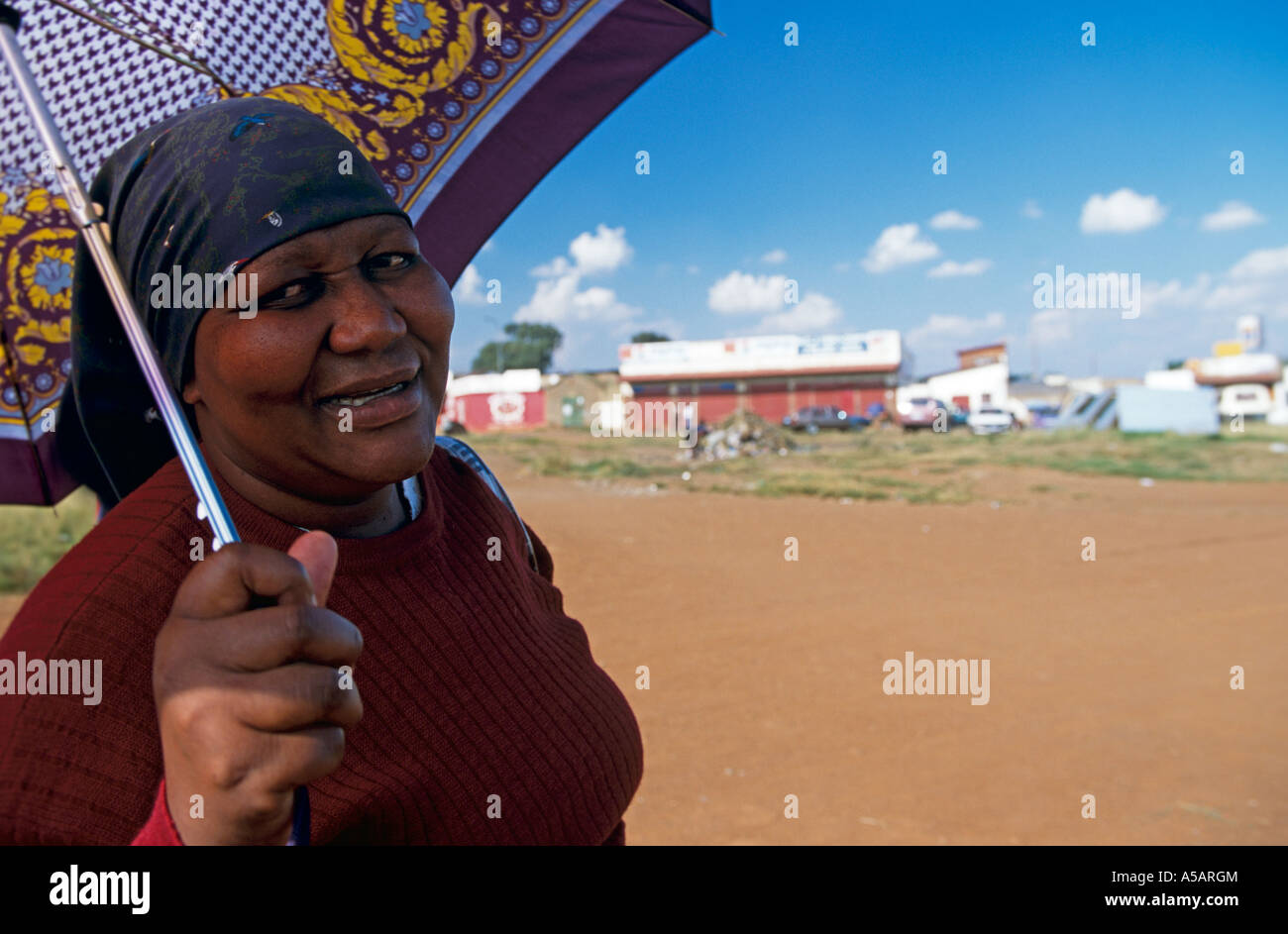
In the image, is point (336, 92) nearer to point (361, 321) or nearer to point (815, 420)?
point (361, 321)

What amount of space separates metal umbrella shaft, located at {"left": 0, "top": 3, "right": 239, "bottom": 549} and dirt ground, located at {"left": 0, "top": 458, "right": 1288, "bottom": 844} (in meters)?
2.99

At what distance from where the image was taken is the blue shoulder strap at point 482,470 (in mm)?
1535

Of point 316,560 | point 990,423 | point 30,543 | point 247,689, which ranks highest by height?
point 990,423

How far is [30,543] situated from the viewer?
29.2ft

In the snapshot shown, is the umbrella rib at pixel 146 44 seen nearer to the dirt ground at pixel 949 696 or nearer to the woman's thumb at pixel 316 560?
the woman's thumb at pixel 316 560

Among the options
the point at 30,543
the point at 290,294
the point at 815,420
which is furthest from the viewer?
the point at 815,420

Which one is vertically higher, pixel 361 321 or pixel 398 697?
pixel 361 321

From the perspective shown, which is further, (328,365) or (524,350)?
(524,350)

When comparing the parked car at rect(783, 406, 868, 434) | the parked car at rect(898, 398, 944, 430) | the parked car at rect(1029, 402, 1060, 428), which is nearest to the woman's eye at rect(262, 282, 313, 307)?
the parked car at rect(783, 406, 868, 434)

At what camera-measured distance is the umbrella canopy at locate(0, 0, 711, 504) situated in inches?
53.5

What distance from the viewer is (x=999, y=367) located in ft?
142

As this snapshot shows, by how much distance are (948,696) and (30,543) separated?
918cm

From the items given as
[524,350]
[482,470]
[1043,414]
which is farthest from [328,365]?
[524,350]
